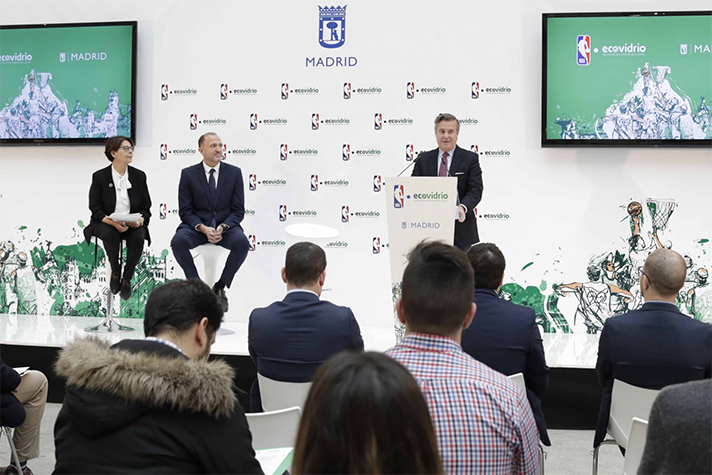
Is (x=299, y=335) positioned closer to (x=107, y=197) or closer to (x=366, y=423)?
(x=366, y=423)

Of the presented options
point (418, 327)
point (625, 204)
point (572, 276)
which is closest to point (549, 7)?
point (625, 204)

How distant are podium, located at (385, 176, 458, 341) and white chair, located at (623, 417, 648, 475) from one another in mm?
2270

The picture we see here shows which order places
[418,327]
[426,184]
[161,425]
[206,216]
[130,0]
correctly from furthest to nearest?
[130,0], [206,216], [426,184], [418,327], [161,425]

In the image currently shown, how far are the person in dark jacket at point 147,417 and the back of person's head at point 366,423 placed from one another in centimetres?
65

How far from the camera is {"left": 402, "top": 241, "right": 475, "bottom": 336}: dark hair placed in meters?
1.68

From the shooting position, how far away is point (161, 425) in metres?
1.56

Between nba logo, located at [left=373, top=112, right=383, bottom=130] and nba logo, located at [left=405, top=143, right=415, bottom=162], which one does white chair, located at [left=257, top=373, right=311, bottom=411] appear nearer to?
nba logo, located at [left=405, top=143, right=415, bottom=162]

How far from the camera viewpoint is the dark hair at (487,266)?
9.51 feet

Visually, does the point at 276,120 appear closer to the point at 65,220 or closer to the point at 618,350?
the point at 65,220

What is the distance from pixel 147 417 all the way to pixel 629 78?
18.0ft

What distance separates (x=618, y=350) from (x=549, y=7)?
4156 mm

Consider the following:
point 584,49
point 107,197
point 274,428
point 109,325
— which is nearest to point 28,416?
point 274,428

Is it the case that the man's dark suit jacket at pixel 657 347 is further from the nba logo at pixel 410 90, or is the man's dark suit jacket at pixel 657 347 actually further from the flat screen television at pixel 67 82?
the flat screen television at pixel 67 82

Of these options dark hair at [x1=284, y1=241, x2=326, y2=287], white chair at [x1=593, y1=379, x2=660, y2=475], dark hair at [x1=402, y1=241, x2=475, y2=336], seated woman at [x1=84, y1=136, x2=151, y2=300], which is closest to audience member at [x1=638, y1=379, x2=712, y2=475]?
dark hair at [x1=402, y1=241, x2=475, y2=336]
